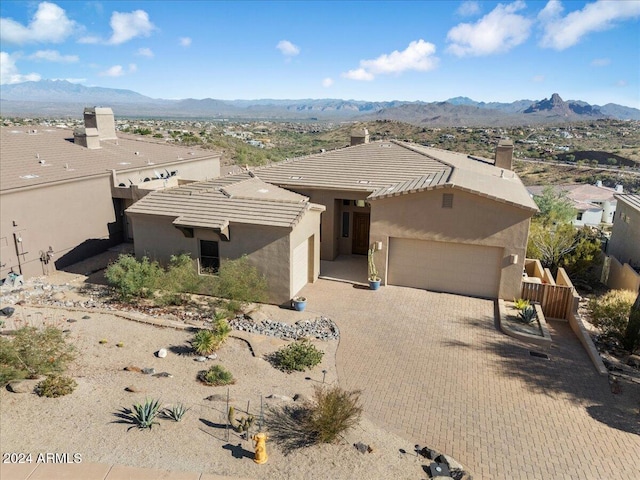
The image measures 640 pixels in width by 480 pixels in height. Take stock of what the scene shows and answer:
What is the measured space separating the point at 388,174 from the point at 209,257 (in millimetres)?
9107

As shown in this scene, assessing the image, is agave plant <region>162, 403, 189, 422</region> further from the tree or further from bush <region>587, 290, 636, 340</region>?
the tree

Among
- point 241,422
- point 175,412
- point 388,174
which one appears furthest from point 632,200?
point 175,412

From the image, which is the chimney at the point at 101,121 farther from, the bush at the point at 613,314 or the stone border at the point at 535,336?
the bush at the point at 613,314

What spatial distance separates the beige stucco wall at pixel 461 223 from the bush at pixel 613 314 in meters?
2.63

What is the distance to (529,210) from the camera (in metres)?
16.3

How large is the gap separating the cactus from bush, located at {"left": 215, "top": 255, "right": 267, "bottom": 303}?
246 inches

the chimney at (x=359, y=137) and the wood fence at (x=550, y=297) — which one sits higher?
the chimney at (x=359, y=137)

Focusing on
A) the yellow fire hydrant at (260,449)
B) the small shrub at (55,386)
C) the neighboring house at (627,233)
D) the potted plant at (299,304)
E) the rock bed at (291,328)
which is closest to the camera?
the yellow fire hydrant at (260,449)

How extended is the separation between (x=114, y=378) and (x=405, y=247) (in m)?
11.5

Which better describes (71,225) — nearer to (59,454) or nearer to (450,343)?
(59,454)

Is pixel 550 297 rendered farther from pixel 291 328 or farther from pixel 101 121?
pixel 101 121

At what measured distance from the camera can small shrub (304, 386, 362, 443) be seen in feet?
29.3

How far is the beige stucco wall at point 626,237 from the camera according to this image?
21375mm

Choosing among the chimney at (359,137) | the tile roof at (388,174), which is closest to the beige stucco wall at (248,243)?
the tile roof at (388,174)
